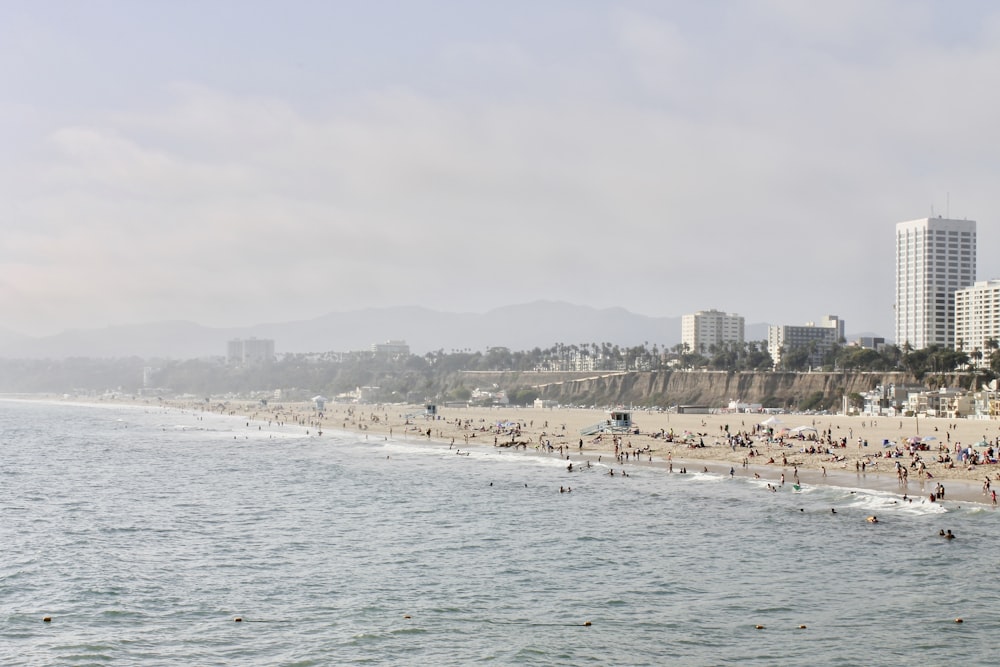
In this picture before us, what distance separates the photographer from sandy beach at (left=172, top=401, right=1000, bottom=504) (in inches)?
1789

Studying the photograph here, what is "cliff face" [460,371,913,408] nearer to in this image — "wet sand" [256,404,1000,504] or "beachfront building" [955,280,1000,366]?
"wet sand" [256,404,1000,504]

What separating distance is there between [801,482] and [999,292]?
512ft

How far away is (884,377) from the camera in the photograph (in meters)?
131

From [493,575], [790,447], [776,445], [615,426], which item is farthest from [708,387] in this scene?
[493,575]

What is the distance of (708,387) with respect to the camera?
152500mm

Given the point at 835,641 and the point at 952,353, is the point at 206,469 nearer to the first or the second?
the point at 835,641

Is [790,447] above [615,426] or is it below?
below

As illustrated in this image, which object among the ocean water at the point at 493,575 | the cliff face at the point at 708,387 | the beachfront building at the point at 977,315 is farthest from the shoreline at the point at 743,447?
the beachfront building at the point at 977,315

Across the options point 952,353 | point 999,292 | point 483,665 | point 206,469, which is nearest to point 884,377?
point 952,353

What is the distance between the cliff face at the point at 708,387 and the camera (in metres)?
132

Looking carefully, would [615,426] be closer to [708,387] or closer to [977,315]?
[708,387]

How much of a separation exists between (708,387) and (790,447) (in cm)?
9037

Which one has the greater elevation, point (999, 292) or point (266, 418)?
point (999, 292)

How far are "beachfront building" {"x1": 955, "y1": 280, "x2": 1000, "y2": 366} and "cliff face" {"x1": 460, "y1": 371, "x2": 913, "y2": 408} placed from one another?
53337 millimetres
